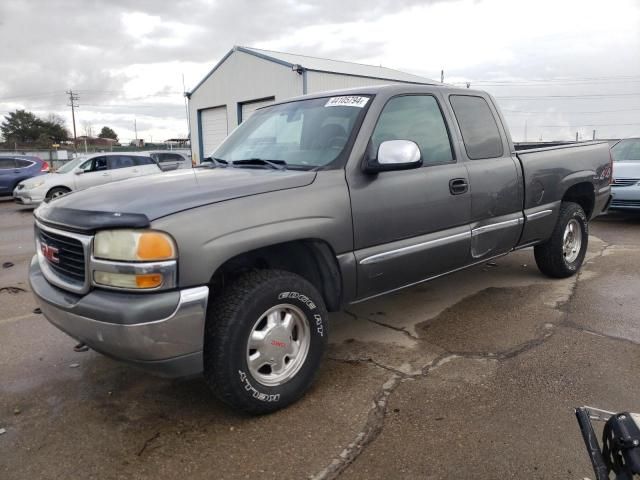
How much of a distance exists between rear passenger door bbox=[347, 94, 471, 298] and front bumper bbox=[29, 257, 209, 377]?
117 centimetres

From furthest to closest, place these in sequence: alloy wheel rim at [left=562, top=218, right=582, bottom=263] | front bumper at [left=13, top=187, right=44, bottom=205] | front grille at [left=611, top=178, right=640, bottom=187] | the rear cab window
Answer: the rear cab window → front bumper at [left=13, top=187, right=44, bottom=205] → front grille at [left=611, top=178, right=640, bottom=187] → alloy wheel rim at [left=562, top=218, right=582, bottom=263]

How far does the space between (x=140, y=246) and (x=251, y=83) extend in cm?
1901

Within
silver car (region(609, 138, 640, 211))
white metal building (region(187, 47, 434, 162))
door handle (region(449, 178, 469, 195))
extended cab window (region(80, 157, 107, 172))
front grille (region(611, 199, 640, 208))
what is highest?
white metal building (region(187, 47, 434, 162))

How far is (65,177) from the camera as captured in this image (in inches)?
548

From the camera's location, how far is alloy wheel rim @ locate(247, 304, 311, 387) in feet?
9.16

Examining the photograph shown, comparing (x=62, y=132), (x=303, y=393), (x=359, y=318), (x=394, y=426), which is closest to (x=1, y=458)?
(x=303, y=393)

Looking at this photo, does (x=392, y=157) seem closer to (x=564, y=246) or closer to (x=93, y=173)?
(x=564, y=246)

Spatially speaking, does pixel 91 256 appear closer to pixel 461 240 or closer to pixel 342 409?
pixel 342 409

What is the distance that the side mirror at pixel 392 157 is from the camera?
319cm

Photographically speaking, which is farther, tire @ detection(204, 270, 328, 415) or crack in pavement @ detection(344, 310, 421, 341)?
crack in pavement @ detection(344, 310, 421, 341)

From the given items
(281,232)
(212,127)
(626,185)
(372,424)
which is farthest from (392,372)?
(212,127)

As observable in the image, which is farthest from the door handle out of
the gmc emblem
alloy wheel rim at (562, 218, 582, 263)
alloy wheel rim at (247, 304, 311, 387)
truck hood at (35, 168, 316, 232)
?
the gmc emblem

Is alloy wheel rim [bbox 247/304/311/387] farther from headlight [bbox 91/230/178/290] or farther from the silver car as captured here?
the silver car

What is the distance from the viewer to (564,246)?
5391mm
